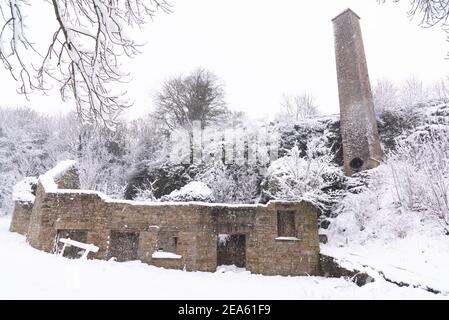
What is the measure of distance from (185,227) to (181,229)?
17cm

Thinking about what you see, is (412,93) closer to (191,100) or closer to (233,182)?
(233,182)

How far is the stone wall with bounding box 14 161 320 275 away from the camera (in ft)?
34.3

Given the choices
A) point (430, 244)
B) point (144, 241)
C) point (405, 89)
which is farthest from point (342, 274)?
point (405, 89)

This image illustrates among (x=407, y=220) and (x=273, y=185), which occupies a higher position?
(x=273, y=185)

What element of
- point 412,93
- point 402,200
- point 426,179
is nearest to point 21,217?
point 402,200

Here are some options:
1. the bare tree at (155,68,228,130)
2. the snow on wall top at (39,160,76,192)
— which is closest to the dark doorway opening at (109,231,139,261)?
the snow on wall top at (39,160,76,192)

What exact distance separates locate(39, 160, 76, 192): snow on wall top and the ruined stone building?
33 millimetres

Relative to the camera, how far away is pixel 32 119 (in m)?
25.6

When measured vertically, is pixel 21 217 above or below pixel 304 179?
below

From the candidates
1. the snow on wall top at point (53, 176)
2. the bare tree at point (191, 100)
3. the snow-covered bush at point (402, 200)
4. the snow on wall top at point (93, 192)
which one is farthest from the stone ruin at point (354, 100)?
the snow on wall top at point (53, 176)

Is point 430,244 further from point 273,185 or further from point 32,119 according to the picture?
point 32,119

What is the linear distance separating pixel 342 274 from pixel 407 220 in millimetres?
3170

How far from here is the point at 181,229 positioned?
11062mm

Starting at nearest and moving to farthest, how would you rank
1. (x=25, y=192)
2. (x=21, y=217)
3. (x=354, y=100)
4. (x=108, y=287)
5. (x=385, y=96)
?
(x=108, y=287) → (x=21, y=217) → (x=25, y=192) → (x=354, y=100) → (x=385, y=96)
